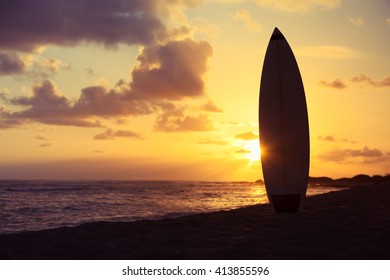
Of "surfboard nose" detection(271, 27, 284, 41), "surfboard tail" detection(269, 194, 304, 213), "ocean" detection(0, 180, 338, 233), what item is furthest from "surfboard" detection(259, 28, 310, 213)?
"ocean" detection(0, 180, 338, 233)

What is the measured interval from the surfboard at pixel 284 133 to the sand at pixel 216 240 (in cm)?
190

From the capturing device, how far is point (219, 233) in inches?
318

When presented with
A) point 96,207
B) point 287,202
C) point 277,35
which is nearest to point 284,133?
point 287,202

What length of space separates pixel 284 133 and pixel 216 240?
5086mm

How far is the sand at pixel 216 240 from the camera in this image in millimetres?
6301

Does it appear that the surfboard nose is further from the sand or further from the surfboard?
the sand

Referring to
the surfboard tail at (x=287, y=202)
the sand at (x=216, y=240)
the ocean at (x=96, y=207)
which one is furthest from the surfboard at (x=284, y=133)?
the ocean at (x=96, y=207)

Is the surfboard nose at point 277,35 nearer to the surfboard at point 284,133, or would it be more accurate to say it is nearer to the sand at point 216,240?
the surfboard at point 284,133

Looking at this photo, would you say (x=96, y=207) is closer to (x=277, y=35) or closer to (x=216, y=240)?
(x=277, y=35)

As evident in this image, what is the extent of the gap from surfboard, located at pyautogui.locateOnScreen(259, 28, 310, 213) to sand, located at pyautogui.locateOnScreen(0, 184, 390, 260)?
1895 millimetres

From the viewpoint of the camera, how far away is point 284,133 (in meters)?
11.5

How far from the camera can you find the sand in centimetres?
630
